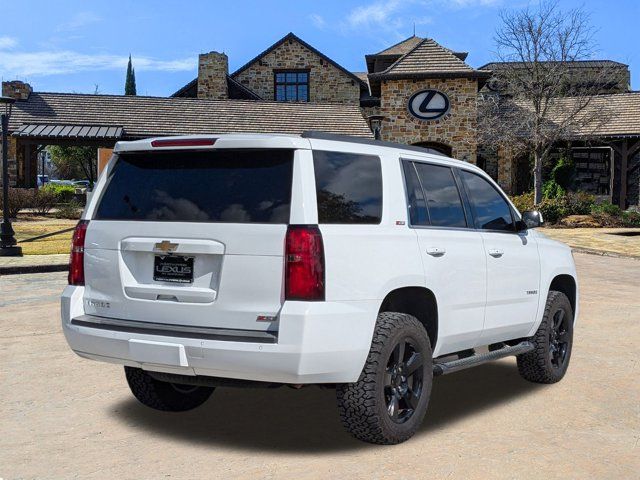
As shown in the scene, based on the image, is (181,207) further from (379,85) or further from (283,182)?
(379,85)

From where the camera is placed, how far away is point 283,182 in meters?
4.35

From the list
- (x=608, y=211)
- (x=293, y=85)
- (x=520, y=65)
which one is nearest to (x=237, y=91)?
(x=293, y=85)

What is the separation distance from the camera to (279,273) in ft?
13.8

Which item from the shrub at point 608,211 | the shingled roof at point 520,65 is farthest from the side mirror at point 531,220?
the shingled roof at point 520,65

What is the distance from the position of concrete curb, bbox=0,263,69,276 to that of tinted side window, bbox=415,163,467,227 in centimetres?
1172

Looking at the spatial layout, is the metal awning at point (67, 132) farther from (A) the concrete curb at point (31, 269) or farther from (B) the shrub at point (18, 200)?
(A) the concrete curb at point (31, 269)

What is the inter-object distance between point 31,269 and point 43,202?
19810 mm

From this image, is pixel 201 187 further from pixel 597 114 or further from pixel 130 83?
pixel 130 83

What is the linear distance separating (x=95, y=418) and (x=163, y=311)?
4.15 feet

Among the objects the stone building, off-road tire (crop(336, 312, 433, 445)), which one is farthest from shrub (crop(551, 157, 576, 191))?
off-road tire (crop(336, 312, 433, 445))

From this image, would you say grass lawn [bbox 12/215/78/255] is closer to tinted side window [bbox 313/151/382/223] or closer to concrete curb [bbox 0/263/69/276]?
concrete curb [bbox 0/263/69/276]

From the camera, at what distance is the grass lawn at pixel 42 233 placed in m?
19.4

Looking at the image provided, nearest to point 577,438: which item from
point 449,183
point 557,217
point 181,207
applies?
point 449,183

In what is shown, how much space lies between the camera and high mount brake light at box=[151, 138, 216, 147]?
4.56 metres
